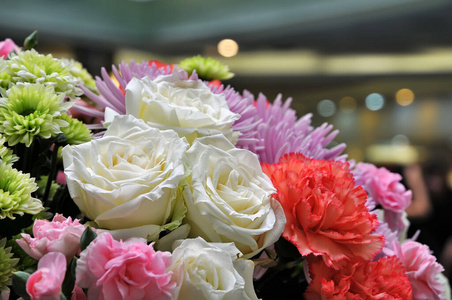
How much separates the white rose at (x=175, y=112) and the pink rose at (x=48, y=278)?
13 centimetres

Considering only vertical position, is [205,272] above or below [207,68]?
below

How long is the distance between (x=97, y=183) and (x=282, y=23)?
4052mm

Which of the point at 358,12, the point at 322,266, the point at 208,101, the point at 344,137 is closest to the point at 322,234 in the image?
the point at 322,266

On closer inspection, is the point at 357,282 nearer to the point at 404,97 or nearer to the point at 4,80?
the point at 4,80

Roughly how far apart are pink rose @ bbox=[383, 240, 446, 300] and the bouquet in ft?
0.10

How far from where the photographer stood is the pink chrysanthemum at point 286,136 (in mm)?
455

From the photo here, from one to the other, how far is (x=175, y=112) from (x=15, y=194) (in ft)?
0.40

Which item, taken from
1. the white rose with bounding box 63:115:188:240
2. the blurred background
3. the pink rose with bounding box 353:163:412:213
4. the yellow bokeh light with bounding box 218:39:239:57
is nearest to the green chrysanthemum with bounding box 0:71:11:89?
the white rose with bounding box 63:115:188:240

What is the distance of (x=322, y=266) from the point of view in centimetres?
37

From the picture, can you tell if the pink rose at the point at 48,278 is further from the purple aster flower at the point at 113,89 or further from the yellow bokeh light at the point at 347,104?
the yellow bokeh light at the point at 347,104

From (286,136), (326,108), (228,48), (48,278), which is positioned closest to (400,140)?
(326,108)

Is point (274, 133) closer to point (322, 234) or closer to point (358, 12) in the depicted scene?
point (322, 234)

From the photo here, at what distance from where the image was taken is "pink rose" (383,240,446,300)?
18.5 inches

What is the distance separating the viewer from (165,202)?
319 millimetres
